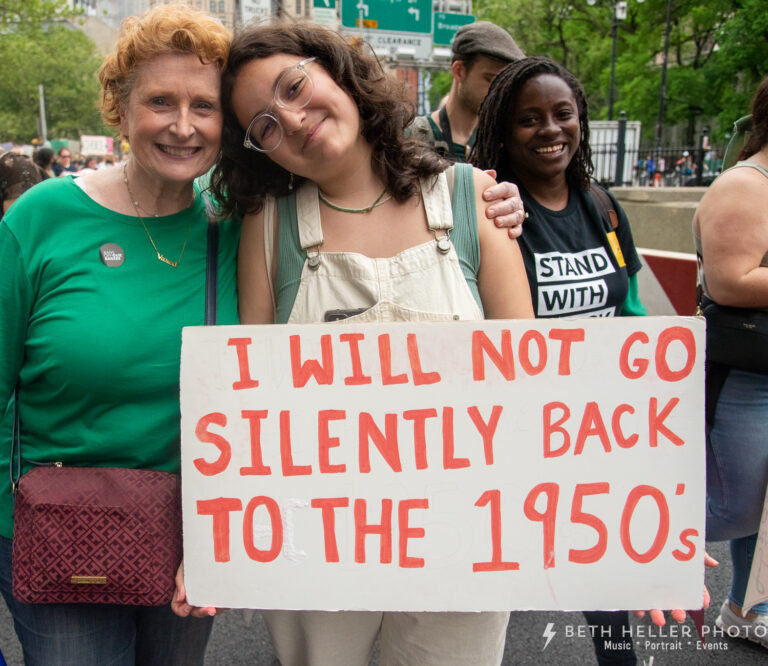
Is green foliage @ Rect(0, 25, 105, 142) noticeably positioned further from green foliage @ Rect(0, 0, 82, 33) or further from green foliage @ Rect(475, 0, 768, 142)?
green foliage @ Rect(475, 0, 768, 142)

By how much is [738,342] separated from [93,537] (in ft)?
6.33

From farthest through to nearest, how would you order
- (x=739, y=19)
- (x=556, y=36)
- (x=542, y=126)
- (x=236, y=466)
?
(x=556, y=36) < (x=739, y=19) < (x=542, y=126) < (x=236, y=466)

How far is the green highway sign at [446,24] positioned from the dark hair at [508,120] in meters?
11.9

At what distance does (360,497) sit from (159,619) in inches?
26.6

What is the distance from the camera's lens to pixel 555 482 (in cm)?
142

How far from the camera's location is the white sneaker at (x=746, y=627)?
260 centimetres

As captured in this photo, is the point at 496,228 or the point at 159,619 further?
the point at 159,619

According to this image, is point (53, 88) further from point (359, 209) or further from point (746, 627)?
point (746, 627)

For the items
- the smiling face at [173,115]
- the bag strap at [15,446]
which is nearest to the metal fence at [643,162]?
the smiling face at [173,115]

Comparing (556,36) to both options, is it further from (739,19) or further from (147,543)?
(147,543)

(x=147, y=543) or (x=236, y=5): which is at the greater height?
(x=236, y=5)

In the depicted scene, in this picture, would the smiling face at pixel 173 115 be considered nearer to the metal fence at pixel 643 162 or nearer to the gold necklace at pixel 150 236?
the gold necklace at pixel 150 236

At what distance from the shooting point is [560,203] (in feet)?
7.06

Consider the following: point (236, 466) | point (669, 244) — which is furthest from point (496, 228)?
point (669, 244)
